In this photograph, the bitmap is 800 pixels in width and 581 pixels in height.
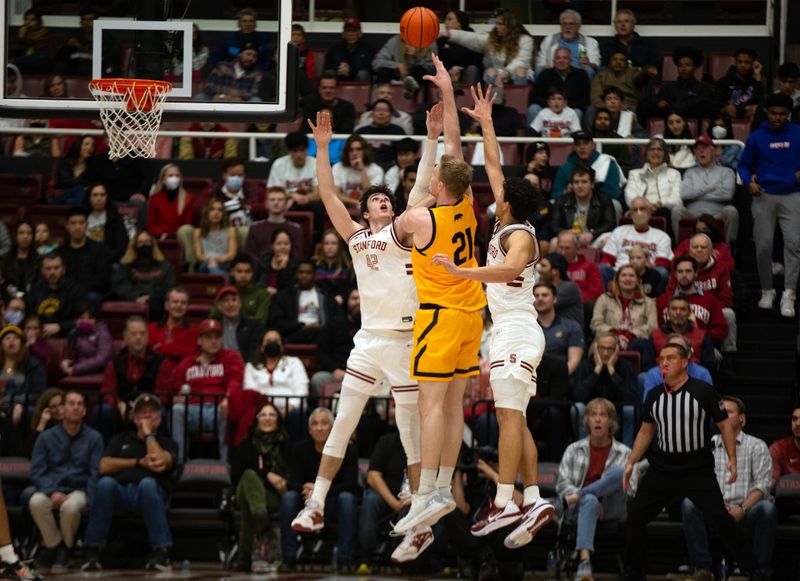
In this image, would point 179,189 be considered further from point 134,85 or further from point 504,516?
point 504,516

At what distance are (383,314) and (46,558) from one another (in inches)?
197

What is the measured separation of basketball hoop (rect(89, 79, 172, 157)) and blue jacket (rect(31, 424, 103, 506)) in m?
3.72

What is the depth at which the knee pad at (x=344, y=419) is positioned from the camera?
34.8 ft

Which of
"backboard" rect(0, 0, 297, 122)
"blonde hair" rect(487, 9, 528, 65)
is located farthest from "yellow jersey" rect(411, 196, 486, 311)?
"blonde hair" rect(487, 9, 528, 65)

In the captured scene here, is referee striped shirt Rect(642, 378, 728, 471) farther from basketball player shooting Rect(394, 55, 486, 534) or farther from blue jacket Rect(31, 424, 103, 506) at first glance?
blue jacket Rect(31, 424, 103, 506)

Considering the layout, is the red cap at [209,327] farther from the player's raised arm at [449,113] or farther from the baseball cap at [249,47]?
the player's raised arm at [449,113]

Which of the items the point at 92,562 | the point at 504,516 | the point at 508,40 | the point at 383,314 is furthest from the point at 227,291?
the point at 508,40

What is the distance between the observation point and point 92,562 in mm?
13242

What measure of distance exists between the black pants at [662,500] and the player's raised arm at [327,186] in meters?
3.75

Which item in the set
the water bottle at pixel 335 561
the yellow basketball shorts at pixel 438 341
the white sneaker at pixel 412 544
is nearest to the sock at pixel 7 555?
the white sneaker at pixel 412 544

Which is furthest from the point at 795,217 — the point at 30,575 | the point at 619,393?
the point at 30,575

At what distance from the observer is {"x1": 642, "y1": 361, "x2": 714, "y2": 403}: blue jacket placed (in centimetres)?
1380

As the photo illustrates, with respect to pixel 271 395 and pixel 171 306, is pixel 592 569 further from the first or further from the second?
pixel 171 306

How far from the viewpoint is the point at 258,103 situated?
1165 cm
